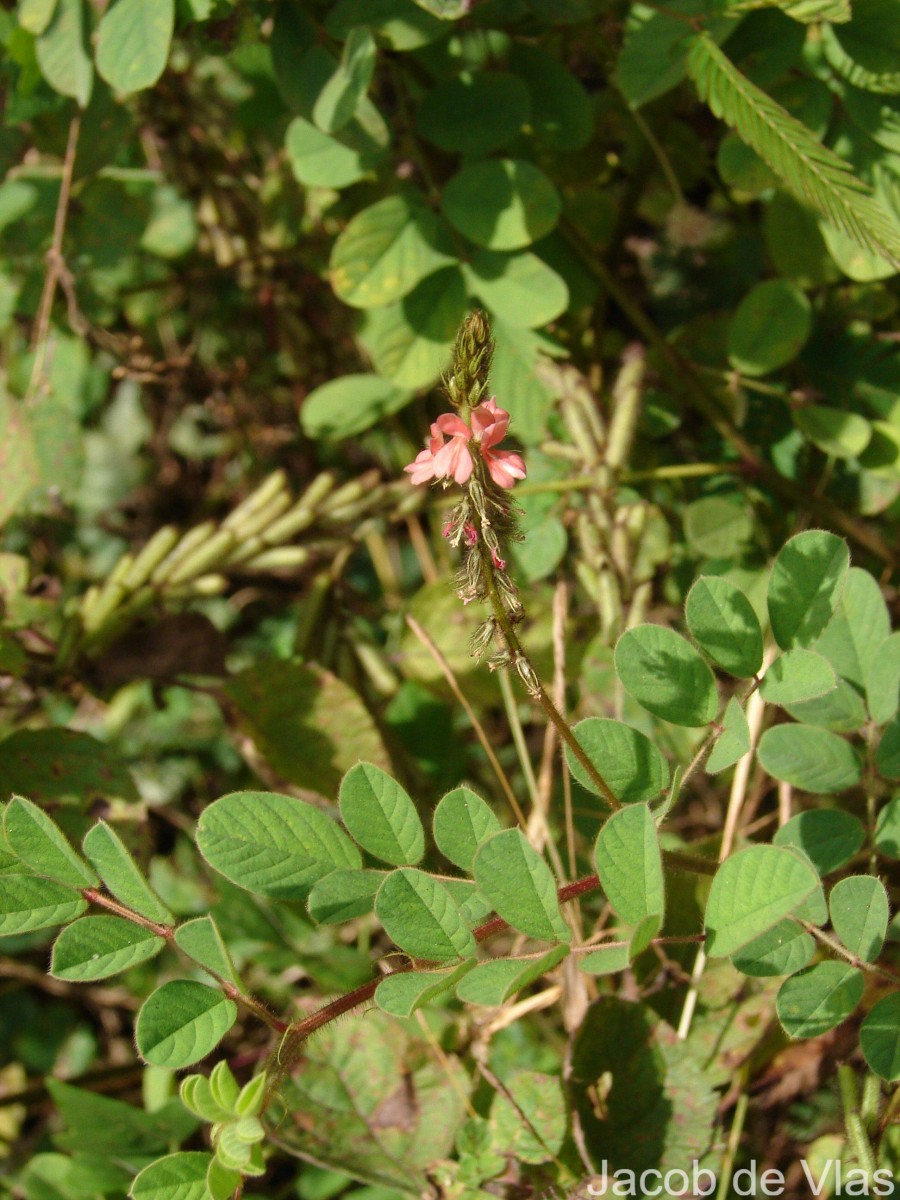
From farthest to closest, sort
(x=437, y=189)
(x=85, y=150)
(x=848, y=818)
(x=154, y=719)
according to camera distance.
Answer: (x=154, y=719)
(x=85, y=150)
(x=437, y=189)
(x=848, y=818)

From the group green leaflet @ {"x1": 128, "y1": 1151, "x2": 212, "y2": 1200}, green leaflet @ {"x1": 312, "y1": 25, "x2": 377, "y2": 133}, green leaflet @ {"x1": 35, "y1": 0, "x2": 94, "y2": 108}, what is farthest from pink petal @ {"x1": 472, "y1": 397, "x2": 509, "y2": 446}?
green leaflet @ {"x1": 35, "y1": 0, "x2": 94, "y2": 108}

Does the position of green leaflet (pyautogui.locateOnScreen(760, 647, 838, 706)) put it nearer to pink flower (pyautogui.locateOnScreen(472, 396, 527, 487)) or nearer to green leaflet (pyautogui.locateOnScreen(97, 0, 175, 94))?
pink flower (pyautogui.locateOnScreen(472, 396, 527, 487))

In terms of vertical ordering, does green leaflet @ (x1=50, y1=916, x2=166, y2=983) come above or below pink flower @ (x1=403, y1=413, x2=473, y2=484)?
below

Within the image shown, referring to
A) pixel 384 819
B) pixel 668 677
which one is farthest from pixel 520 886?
pixel 668 677

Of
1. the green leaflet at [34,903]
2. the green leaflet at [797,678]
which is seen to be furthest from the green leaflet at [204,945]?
the green leaflet at [797,678]

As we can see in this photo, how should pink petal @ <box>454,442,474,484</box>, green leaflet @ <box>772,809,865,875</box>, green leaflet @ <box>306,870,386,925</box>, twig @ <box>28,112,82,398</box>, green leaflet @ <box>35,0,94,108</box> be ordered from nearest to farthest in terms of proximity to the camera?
1. pink petal @ <box>454,442,474,484</box>
2. green leaflet @ <box>306,870,386,925</box>
3. green leaflet @ <box>772,809,865,875</box>
4. green leaflet @ <box>35,0,94,108</box>
5. twig @ <box>28,112,82,398</box>

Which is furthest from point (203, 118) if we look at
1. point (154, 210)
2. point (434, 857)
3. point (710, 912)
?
point (710, 912)

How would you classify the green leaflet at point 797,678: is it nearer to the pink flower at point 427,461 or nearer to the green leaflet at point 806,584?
the green leaflet at point 806,584

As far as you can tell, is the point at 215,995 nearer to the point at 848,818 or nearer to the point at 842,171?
the point at 848,818
